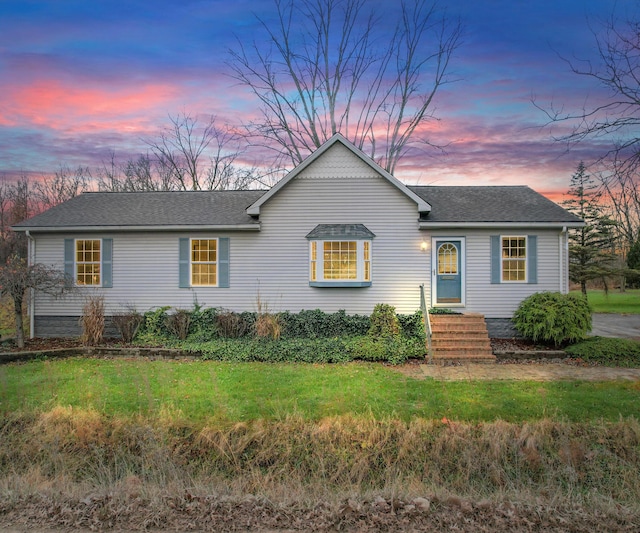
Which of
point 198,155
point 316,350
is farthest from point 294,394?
point 198,155

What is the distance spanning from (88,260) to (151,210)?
2338 mm

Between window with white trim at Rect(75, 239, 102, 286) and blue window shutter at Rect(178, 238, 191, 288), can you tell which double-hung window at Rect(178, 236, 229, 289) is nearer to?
blue window shutter at Rect(178, 238, 191, 288)

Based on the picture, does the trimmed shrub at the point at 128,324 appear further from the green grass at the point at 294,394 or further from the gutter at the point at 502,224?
the gutter at the point at 502,224

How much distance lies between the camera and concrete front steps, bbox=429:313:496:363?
1009 centimetres

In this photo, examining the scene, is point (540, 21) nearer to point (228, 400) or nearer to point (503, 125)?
point (503, 125)

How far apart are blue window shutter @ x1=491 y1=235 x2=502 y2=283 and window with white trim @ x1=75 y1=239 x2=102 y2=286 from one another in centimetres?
1129

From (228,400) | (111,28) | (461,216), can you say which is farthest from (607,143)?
(111,28)

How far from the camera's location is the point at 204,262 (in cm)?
1277

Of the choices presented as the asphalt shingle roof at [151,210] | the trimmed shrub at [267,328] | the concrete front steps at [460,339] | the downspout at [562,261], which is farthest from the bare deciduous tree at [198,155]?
the downspout at [562,261]

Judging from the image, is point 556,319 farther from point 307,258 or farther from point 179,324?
point 179,324

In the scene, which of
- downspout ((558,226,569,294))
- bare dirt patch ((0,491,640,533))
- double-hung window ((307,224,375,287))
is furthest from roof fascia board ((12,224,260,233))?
bare dirt patch ((0,491,640,533))

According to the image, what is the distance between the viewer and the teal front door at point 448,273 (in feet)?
41.2

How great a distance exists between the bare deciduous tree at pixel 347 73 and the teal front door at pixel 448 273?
1227 centimetres

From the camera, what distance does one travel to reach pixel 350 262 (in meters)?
12.5
